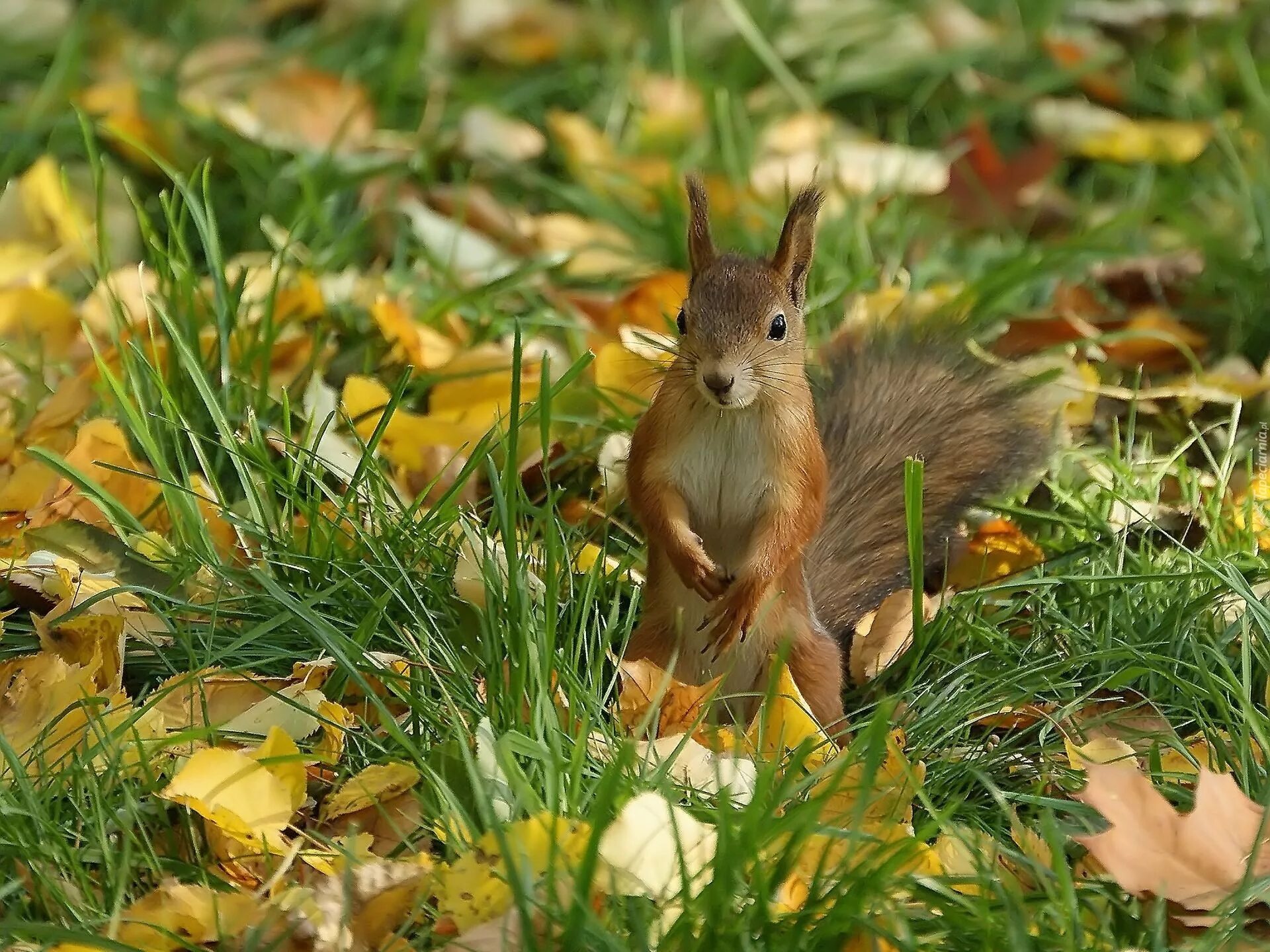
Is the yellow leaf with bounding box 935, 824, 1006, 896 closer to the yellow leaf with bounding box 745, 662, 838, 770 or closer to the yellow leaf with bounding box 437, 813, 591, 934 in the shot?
the yellow leaf with bounding box 745, 662, 838, 770

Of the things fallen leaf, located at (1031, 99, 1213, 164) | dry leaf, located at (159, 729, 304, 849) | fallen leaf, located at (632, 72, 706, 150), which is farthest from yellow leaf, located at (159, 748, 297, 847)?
fallen leaf, located at (1031, 99, 1213, 164)

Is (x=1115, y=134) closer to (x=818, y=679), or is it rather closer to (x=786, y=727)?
(x=818, y=679)

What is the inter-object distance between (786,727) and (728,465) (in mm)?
295

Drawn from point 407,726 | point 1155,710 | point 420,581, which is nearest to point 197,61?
point 420,581

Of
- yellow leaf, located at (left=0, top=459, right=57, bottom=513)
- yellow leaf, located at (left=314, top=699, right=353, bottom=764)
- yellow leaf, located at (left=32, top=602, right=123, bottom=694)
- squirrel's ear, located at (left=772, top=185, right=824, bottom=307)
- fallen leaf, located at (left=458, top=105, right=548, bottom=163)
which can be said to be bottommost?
yellow leaf, located at (left=314, top=699, right=353, bottom=764)

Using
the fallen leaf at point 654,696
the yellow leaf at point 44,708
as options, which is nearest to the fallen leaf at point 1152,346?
the fallen leaf at point 654,696

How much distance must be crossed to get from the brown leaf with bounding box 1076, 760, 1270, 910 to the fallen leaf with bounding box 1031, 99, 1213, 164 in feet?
7.40

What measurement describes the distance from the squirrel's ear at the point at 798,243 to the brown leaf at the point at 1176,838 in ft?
2.15

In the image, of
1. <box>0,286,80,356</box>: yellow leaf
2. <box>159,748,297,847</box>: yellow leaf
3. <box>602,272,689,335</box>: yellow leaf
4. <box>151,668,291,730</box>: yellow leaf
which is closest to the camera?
<box>159,748,297,847</box>: yellow leaf

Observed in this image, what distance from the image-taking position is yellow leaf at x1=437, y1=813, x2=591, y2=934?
1412 mm

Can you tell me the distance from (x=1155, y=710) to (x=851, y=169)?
1.73 meters

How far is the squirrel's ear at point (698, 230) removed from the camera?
1.86 metres

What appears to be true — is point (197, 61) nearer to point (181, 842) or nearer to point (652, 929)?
point (181, 842)

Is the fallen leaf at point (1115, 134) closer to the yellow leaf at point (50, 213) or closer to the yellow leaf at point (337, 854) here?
the yellow leaf at point (50, 213)
